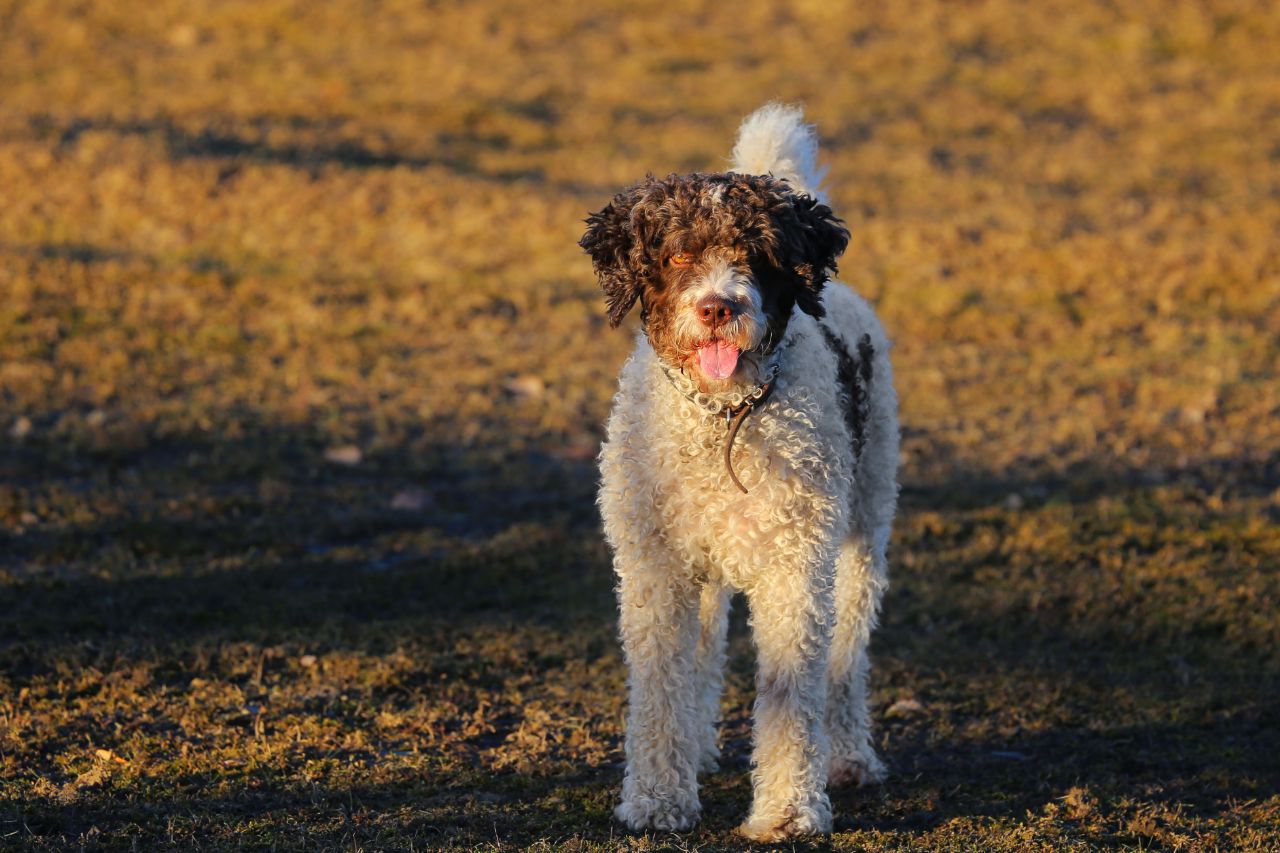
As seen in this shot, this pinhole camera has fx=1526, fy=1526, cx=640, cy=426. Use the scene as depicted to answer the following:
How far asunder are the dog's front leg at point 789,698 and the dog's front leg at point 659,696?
29 cm

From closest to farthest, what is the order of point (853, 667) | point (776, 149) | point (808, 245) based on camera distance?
1. point (808, 245)
2. point (776, 149)
3. point (853, 667)

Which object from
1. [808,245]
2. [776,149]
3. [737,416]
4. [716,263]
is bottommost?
[737,416]

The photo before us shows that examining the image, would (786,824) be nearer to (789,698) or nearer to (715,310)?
(789,698)

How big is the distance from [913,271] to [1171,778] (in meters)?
12.5

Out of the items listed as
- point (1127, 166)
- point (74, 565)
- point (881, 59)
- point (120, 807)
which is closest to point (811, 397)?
point (120, 807)

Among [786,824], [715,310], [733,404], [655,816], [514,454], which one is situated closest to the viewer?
[715,310]

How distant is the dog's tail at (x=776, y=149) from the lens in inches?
271

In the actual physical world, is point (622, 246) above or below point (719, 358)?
above

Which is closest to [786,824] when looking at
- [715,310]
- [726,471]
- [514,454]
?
[726,471]

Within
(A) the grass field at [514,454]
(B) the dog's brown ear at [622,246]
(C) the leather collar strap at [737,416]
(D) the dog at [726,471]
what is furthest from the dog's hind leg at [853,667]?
(B) the dog's brown ear at [622,246]

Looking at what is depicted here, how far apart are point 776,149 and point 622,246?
1.21 metres

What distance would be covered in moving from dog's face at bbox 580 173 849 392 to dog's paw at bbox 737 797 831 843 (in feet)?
5.83

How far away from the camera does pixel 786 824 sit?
245 inches

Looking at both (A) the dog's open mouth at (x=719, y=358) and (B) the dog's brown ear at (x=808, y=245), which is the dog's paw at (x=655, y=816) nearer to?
(A) the dog's open mouth at (x=719, y=358)
